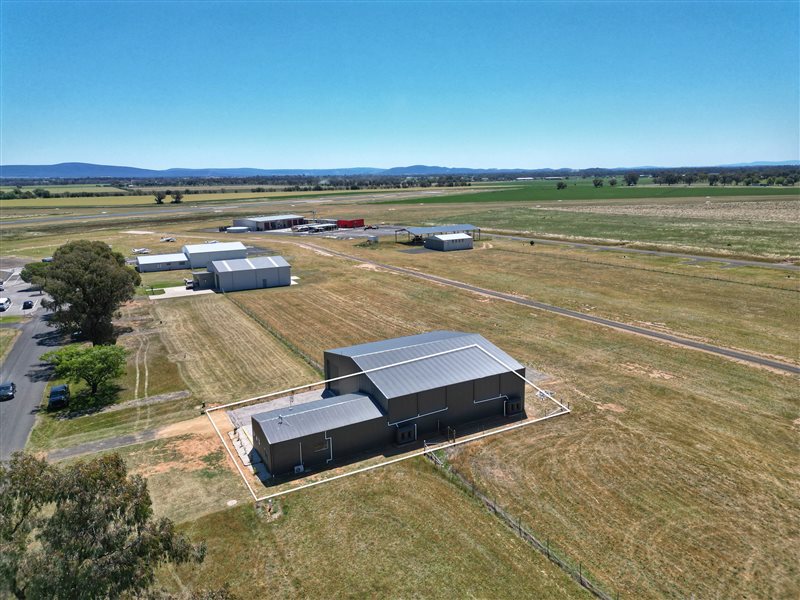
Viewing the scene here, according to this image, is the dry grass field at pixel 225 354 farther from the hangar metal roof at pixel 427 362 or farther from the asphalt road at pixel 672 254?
the asphalt road at pixel 672 254

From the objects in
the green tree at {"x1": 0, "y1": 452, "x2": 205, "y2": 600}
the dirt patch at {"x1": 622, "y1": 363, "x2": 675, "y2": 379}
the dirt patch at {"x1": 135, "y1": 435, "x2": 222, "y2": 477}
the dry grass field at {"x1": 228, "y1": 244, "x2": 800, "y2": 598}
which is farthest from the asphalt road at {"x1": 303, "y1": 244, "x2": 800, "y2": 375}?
the green tree at {"x1": 0, "y1": 452, "x2": 205, "y2": 600}

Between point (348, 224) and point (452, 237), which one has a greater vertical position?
point (452, 237)

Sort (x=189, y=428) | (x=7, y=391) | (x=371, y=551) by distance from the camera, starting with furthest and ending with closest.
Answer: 1. (x=7, y=391)
2. (x=189, y=428)
3. (x=371, y=551)

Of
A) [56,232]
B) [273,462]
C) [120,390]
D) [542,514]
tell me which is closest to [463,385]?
[542,514]

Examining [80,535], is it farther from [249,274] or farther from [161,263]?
[161,263]

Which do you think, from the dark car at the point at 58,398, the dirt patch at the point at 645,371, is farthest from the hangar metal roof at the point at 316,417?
the dirt patch at the point at 645,371

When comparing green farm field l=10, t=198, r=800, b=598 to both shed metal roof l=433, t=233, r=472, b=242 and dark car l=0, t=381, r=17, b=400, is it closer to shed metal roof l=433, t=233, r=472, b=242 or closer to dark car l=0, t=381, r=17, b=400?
dark car l=0, t=381, r=17, b=400

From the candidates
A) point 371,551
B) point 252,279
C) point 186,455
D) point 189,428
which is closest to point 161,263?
point 252,279
